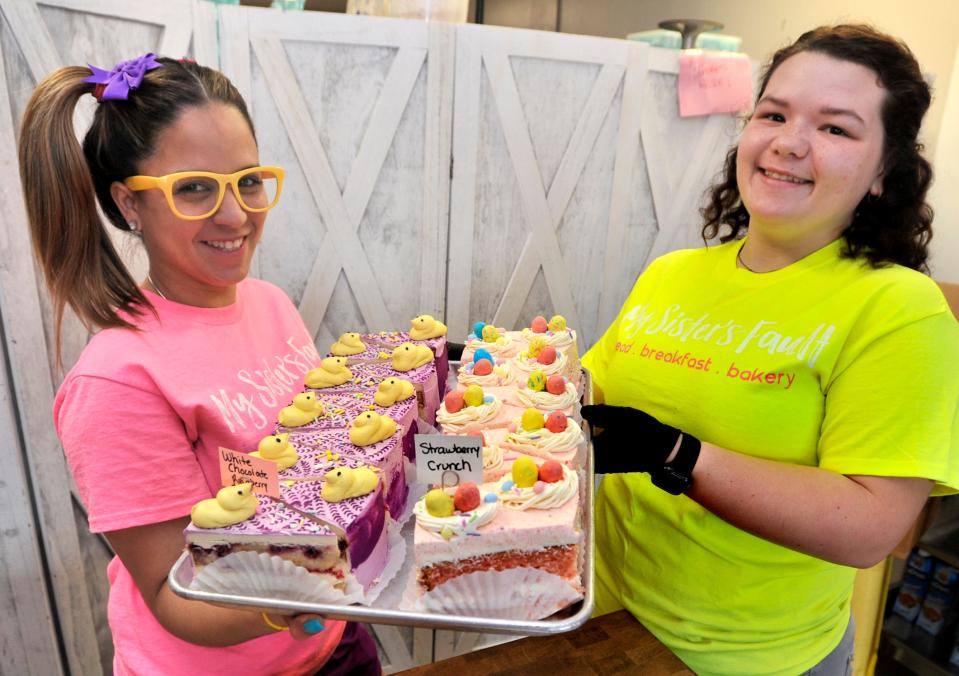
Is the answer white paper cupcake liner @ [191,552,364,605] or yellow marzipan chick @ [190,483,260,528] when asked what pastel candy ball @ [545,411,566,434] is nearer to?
white paper cupcake liner @ [191,552,364,605]

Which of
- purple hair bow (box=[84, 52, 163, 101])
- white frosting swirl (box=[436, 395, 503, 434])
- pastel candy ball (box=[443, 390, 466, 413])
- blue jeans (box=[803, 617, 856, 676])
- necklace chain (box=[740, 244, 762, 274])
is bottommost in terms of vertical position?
blue jeans (box=[803, 617, 856, 676])

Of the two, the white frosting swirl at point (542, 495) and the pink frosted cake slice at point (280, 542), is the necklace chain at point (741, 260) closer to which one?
the white frosting swirl at point (542, 495)

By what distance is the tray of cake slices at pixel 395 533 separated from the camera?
136cm

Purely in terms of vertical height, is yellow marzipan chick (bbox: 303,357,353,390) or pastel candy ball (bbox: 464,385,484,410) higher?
yellow marzipan chick (bbox: 303,357,353,390)

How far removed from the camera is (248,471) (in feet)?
4.64

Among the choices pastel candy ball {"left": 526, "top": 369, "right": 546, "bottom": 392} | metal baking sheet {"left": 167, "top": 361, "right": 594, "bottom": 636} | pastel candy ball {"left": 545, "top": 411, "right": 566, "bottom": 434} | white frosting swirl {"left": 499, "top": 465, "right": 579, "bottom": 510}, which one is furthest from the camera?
pastel candy ball {"left": 526, "top": 369, "right": 546, "bottom": 392}

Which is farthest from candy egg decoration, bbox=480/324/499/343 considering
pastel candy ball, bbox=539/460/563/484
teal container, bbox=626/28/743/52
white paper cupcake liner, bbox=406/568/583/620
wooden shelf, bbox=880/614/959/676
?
wooden shelf, bbox=880/614/959/676

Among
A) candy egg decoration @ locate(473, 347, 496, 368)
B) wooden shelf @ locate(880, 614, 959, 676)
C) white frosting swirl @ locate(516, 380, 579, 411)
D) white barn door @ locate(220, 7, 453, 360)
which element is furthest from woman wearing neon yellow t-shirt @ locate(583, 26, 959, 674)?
wooden shelf @ locate(880, 614, 959, 676)

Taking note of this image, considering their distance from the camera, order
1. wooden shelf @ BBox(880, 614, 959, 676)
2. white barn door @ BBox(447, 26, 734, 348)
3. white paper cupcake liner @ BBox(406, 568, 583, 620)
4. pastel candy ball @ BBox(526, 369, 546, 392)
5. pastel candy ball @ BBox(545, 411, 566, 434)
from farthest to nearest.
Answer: wooden shelf @ BBox(880, 614, 959, 676) → white barn door @ BBox(447, 26, 734, 348) → pastel candy ball @ BBox(526, 369, 546, 392) → pastel candy ball @ BBox(545, 411, 566, 434) → white paper cupcake liner @ BBox(406, 568, 583, 620)

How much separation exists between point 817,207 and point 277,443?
1.44 metres

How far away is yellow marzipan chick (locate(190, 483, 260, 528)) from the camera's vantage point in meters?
1.34

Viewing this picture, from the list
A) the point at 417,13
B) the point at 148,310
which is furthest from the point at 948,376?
the point at 417,13

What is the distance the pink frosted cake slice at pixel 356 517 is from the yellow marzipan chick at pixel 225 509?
106mm

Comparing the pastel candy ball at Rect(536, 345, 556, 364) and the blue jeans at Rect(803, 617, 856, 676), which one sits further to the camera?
the pastel candy ball at Rect(536, 345, 556, 364)
